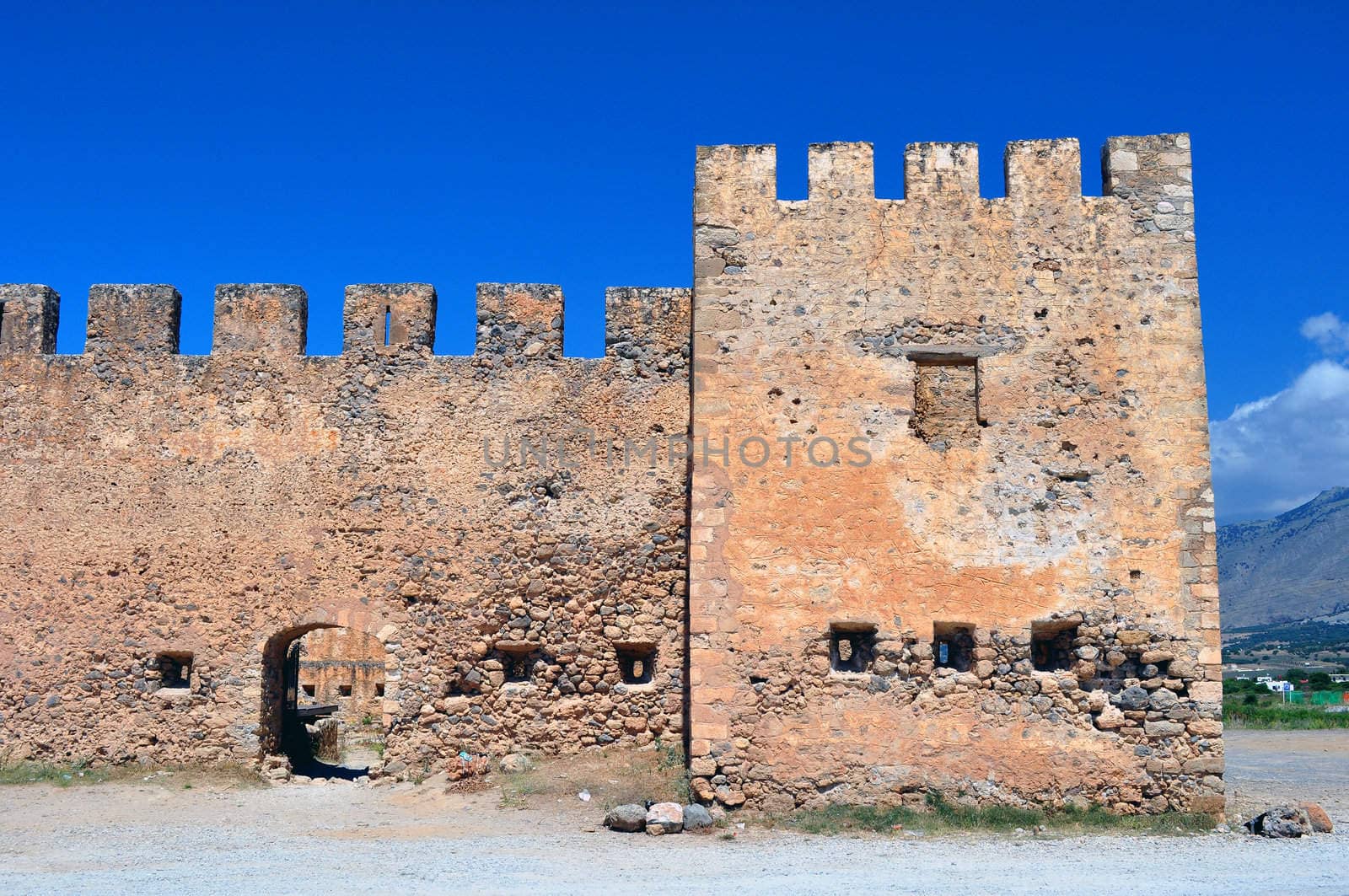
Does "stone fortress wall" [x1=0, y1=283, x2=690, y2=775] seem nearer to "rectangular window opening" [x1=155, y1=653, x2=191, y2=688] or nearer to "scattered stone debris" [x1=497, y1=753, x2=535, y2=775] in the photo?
"rectangular window opening" [x1=155, y1=653, x2=191, y2=688]

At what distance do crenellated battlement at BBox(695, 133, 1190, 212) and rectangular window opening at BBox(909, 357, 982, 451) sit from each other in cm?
149

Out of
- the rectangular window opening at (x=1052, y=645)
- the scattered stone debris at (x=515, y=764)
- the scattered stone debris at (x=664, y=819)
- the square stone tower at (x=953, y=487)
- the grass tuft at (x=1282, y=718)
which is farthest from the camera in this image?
the grass tuft at (x=1282, y=718)

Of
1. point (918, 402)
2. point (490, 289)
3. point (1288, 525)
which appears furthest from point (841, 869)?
point (1288, 525)

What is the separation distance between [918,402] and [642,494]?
2.83m

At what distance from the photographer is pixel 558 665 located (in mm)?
10578

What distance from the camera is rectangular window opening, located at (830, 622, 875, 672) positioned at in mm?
9133

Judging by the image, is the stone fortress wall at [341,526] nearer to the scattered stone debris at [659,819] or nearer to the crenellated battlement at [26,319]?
the crenellated battlement at [26,319]

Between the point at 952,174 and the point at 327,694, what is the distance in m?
10.5

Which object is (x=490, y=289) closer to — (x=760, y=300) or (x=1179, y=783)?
(x=760, y=300)

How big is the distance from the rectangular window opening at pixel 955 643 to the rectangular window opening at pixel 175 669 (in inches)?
278

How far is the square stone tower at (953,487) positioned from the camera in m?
8.96

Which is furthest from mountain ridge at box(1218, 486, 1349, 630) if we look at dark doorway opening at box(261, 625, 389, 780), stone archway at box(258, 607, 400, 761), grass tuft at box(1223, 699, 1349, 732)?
stone archway at box(258, 607, 400, 761)

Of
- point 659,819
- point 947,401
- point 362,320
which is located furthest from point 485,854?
point 362,320

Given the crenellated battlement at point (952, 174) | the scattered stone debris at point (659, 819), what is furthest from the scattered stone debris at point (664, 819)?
the crenellated battlement at point (952, 174)
